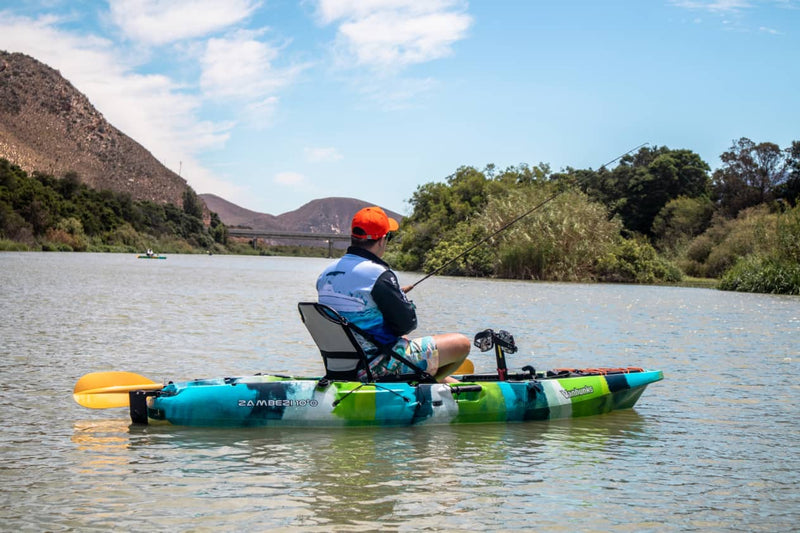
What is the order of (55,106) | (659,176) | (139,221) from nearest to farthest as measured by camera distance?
(659,176), (139,221), (55,106)

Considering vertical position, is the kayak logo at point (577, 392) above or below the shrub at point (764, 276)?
below

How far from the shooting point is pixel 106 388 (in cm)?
675

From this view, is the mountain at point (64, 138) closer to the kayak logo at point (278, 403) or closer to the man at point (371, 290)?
the kayak logo at point (278, 403)

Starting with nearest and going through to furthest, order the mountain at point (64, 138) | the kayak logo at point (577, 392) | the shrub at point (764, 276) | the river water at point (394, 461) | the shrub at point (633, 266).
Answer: the river water at point (394, 461)
the kayak logo at point (577, 392)
the shrub at point (764, 276)
the shrub at point (633, 266)
the mountain at point (64, 138)

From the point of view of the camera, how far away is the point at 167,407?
663 centimetres

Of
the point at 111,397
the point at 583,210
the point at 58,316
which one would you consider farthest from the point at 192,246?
the point at 111,397

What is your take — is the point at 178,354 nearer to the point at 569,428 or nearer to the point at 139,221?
the point at 569,428

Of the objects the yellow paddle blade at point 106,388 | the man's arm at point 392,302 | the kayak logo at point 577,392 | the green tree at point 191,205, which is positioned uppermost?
the green tree at point 191,205

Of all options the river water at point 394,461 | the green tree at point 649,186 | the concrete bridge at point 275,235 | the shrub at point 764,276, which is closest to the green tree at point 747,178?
the green tree at point 649,186

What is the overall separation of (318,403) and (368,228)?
60.3 inches

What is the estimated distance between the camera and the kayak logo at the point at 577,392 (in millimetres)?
7469

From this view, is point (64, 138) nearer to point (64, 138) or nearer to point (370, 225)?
point (64, 138)

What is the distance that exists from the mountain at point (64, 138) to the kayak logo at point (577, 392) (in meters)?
122

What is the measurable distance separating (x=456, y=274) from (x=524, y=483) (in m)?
46.2
